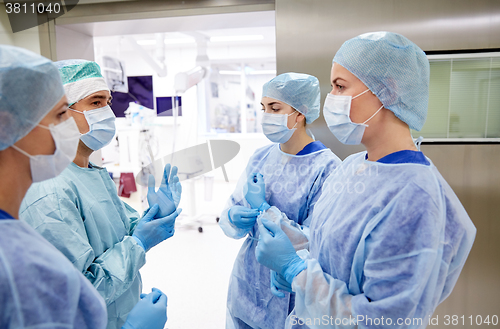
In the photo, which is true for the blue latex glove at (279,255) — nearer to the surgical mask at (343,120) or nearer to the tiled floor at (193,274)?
the surgical mask at (343,120)

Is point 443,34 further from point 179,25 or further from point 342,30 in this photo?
point 179,25

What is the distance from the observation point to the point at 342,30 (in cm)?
199

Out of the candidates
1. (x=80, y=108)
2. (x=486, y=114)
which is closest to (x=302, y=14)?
(x=486, y=114)

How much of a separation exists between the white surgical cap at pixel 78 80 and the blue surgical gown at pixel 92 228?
261 millimetres

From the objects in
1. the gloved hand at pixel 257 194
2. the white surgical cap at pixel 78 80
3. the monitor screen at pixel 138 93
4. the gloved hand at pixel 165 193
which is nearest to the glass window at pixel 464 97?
the gloved hand at pixel 257 194

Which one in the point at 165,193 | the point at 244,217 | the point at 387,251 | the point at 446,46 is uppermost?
the point at 446,46

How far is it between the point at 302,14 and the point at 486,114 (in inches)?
49.7

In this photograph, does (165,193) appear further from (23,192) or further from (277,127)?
(23,192)

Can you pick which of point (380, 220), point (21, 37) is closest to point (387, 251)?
point (380, 220)

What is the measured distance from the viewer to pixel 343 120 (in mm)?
993

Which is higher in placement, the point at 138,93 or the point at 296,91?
the point at 296,91

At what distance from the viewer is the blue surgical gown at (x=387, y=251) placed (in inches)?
30.5

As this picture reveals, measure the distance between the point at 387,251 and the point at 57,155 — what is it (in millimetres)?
799

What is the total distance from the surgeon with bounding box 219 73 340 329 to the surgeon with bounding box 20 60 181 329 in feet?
1.25
